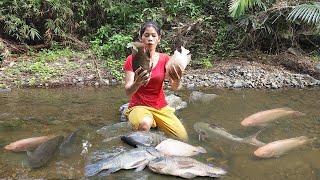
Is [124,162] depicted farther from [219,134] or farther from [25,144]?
[219,134]

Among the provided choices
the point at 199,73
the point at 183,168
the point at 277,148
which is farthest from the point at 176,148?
the point at 199,73

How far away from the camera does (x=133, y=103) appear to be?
5109 millimetres

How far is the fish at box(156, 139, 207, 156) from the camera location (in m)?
4.54

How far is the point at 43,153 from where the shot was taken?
15.0 ft

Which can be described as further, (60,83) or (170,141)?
(60,83)

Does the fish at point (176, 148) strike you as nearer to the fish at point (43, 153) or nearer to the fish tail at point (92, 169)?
the fish tail at point (92, 169)

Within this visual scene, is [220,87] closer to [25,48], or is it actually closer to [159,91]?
[159,91]

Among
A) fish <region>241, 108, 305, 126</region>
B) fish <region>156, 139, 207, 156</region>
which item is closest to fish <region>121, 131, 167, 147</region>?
fish <region>156, 139, 207, 156</region>

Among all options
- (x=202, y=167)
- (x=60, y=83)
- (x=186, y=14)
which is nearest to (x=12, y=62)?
(x=60, y=83)

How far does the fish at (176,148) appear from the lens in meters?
4.54

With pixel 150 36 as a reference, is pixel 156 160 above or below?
below

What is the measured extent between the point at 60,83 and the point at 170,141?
4.18 metres

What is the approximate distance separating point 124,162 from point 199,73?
4.98 meters

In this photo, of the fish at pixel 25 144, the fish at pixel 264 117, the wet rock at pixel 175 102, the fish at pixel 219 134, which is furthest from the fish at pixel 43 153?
the fish at pixel 264 117
